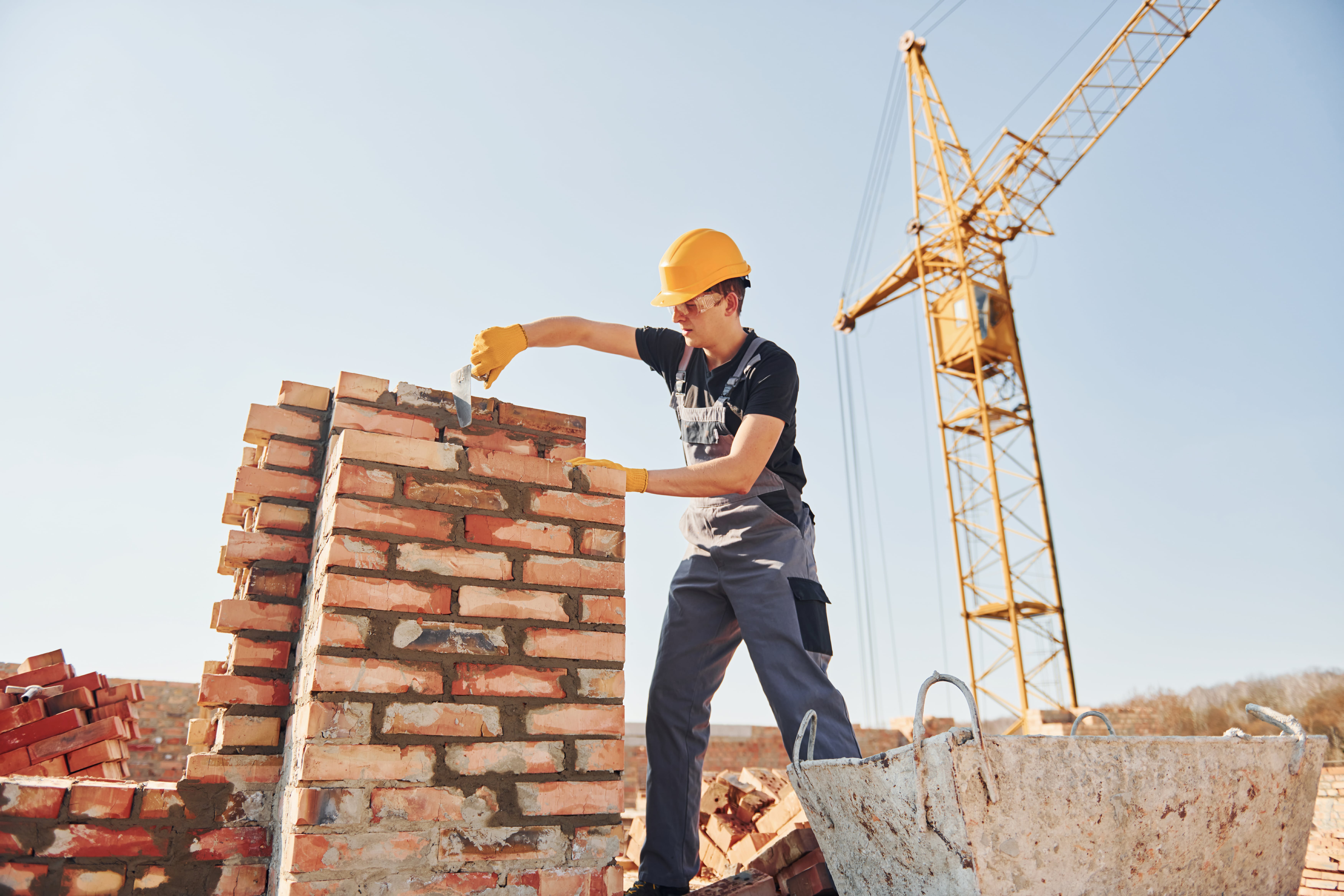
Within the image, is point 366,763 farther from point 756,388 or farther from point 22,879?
point 756,388

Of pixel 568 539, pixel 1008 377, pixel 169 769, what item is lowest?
pixel 169 769

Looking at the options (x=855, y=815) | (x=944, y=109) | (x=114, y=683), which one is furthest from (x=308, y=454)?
(x=944, y=109)

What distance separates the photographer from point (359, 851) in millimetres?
1580

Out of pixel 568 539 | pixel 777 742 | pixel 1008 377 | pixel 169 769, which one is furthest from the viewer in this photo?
pixel 1008 377

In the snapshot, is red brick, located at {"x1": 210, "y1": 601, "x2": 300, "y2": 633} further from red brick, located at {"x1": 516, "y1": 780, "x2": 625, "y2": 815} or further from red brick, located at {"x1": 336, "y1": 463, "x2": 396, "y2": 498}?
red brick, located at {"x1": 516, "y1": 780, "x2": 625, "y2": 815}

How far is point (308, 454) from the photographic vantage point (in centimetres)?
220

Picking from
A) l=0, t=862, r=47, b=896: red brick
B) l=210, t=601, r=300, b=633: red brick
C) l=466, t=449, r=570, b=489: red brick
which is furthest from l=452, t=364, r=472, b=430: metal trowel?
l=0, t=862, r=47, b=896: red brick

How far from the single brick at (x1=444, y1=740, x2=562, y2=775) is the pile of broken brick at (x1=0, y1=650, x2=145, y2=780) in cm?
110

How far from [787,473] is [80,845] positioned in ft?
5.93

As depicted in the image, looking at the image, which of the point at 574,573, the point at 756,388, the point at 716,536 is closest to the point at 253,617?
the point at 574,573

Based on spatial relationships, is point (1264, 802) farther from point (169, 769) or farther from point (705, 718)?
point (169, 769)

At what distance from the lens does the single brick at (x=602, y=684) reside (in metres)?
1.90

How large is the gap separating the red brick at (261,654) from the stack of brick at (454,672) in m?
0.12

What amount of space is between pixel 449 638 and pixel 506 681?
16cm
